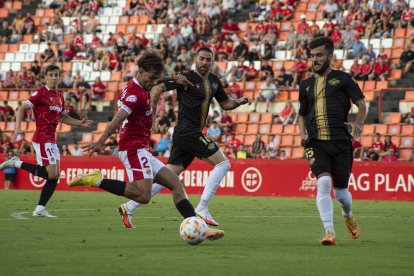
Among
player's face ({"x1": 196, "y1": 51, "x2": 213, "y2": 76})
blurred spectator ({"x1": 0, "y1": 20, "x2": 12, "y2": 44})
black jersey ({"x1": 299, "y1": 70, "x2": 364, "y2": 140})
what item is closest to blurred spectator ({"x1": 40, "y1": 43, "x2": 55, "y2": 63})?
blurred spectator ({"x1": 0, "y1": 20, "x2": 12, "y2": 44})

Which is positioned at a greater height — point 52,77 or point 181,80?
point 181,80

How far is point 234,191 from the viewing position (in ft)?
90.5

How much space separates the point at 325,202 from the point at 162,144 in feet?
63.1

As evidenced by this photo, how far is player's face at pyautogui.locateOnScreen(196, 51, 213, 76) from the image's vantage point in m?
14.5

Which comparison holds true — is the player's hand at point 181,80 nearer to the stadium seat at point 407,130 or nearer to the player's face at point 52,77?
the player's face at point 52,77

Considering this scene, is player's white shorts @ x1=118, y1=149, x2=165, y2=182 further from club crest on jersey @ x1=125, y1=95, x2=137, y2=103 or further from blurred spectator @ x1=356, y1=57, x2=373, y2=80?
blurred spectator @ x1=356, y1=57, x2=373, y2=80

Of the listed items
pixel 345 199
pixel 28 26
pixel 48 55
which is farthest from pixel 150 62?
pixel 28 26

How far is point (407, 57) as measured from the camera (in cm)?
3048

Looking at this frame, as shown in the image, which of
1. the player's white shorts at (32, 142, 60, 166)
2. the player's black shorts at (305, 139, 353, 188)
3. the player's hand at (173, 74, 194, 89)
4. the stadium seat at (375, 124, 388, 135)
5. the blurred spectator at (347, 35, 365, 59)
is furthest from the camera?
the blurred spectator at (347, 35, 365, 59)

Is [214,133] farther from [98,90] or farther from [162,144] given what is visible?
[98,90]

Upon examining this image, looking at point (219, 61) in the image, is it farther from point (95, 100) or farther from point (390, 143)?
point (390, 143)

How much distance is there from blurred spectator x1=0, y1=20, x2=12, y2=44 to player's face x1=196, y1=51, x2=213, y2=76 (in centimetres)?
2981

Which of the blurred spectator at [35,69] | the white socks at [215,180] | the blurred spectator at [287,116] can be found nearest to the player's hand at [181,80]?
the white socks at [215,180]

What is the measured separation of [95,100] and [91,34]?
5.87m
